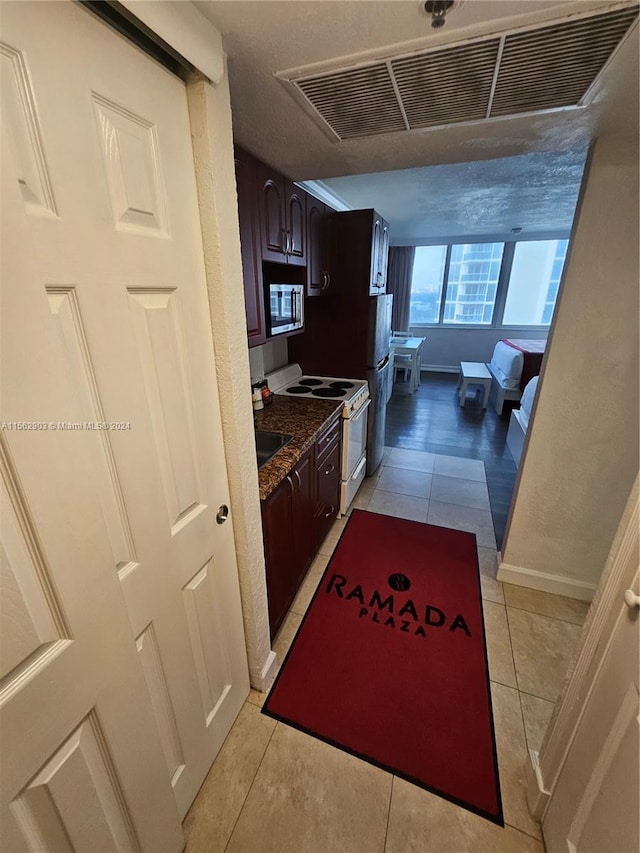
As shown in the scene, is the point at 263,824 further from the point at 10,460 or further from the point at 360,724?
the point at 10,460

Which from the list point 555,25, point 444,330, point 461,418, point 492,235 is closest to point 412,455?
point 461,418

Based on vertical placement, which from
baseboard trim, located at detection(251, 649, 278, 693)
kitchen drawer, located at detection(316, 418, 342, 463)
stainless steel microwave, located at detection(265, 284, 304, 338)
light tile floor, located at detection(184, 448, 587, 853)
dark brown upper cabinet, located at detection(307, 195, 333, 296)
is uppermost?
dark brown upper cabinet, located at detection(307, 195, 333, 296)

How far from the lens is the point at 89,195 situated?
0.65m

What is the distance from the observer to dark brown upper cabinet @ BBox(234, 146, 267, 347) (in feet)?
4.79

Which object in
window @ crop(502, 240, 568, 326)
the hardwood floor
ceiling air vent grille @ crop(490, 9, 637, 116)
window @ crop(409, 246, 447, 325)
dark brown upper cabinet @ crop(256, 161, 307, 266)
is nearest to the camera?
ceiling air vent grille @ crop(490, 9, 637, 116)

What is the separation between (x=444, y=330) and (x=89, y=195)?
7033 millimetres

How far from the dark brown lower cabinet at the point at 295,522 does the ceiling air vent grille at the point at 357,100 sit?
1.39m

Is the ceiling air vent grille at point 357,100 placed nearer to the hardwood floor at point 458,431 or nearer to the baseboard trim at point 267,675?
the baseboard trim at point 267,675

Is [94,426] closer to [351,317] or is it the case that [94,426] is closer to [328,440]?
[328,440]

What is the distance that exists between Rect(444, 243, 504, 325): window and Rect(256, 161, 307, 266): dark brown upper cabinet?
17.8 feet

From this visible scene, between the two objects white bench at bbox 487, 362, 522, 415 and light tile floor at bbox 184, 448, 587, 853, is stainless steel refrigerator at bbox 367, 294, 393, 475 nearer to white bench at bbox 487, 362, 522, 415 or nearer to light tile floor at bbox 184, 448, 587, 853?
light tile floor at bbox 184, 448, 587, 853

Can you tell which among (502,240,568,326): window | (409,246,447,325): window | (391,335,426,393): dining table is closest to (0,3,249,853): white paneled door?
(391,335,426,393): dining table

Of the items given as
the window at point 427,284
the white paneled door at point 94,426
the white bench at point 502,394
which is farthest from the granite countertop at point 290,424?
the window at point 427,284

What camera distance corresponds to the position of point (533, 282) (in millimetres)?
6234
